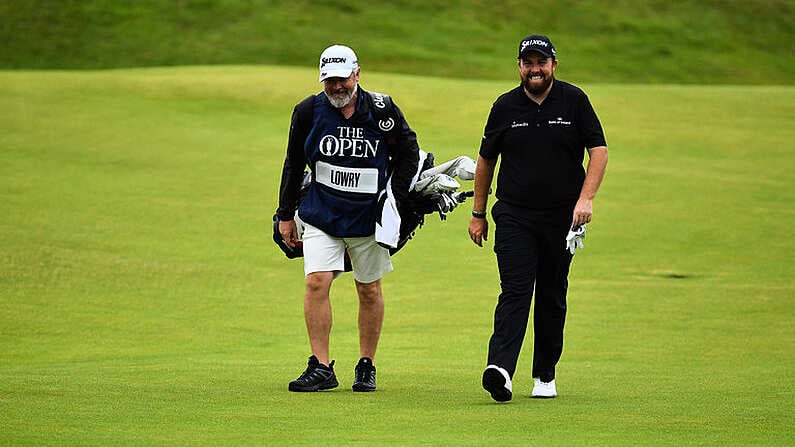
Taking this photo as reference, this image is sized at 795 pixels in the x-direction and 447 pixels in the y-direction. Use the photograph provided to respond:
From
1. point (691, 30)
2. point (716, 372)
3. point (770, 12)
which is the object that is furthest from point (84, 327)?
point (770, 12)

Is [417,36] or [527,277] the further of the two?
[417,36]

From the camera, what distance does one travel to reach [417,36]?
182 feet

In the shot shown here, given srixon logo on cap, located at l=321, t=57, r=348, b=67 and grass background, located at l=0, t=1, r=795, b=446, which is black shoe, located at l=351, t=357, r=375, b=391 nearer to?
grass background, located at l=0, t=1, r=795, b=446

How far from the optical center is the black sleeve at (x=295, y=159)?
8.88 m

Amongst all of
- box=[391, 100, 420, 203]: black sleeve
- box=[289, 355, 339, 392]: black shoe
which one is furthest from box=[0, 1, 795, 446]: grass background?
box=[391, 100, 420, 203]: black sleeve

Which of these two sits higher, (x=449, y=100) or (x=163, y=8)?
(x=163, y=8)

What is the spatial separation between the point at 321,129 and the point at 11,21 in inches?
1915

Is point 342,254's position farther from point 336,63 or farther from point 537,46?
point 537,46

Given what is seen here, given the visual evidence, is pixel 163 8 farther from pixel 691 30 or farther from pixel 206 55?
pixel 691 30

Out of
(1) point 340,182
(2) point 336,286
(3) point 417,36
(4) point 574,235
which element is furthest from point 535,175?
(3) point 417,36

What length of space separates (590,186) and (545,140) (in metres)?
0.40

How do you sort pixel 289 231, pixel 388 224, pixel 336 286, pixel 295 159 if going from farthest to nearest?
pixel 336 286 → pixel 289 231 → pixel 295 159 → pixel 388 224

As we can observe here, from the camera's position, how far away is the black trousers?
27.1 ft

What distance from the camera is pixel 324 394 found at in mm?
8562
